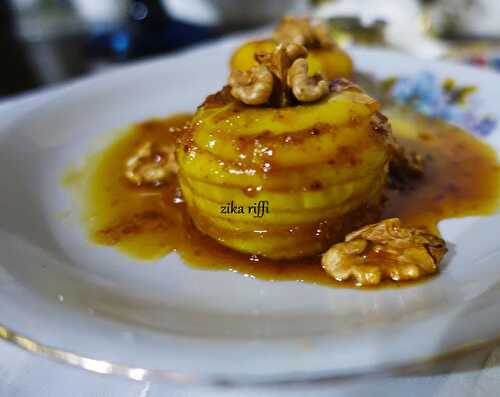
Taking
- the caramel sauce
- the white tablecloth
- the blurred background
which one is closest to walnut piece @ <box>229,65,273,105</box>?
the caramel sauce

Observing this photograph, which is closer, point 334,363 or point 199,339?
point 334,363

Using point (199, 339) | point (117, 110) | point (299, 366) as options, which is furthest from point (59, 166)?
point (299, 366)

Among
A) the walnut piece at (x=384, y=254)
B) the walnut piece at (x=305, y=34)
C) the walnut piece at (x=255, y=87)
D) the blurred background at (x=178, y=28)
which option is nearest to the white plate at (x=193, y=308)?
the walnut piece at (x=384, y=254)

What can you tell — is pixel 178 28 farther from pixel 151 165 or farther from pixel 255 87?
pixel 255 87

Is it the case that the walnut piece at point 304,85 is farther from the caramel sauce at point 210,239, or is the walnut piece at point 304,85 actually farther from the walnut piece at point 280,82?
the caramel sauce at point 210,239

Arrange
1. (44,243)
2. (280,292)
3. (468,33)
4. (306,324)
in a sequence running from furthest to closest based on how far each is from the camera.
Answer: (468,33)
(44,243)
(280,292)
(306,324)

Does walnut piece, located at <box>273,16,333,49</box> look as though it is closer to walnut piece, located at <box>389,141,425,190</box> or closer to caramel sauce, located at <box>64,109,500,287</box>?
caramel sauce, located at <box>64,109,500,287</box>

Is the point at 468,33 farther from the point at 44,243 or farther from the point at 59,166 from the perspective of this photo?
the point at 44,243

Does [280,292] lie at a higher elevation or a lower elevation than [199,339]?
lower
